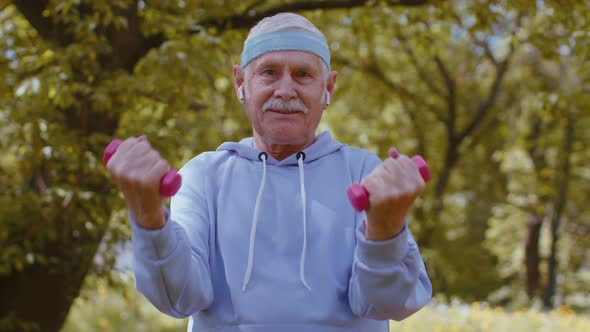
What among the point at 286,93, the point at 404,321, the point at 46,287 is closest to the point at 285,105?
the point at 286,93

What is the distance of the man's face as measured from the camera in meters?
1.76

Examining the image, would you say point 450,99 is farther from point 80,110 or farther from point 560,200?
point 80,110

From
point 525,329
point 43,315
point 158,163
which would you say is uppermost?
point 158,163

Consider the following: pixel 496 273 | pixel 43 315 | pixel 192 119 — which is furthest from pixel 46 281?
pixel 496 273

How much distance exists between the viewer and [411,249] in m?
1.50

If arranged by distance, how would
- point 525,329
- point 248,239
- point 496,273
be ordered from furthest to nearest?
1. point 496,273
2. point 525,329
3. point 248,239

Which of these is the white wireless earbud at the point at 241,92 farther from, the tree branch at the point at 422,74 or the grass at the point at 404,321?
the tree branch at the point at 422,74

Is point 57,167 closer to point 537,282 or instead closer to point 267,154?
point 267,154

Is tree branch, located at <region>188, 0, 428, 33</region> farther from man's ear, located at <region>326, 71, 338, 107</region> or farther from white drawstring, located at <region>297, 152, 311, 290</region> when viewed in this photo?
white drawstring, located at <region>297, 152, 311, 290</region>

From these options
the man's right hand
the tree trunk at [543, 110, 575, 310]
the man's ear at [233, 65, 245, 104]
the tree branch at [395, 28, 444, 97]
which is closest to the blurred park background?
the man's ear at [233, 65, 245, 104]

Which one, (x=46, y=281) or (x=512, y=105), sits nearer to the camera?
(x=46, y=281)

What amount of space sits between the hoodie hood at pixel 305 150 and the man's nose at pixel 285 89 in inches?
6.2

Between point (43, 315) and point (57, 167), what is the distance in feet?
4.27

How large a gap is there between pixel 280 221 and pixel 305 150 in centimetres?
23
